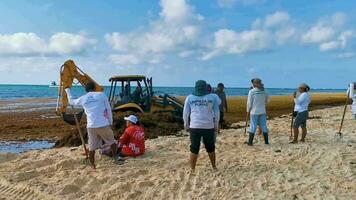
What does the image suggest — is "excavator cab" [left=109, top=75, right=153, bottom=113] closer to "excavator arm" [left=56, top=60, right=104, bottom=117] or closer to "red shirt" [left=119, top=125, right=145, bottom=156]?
"excavator arm" [left=56, top=60, right=104, bottom=117]

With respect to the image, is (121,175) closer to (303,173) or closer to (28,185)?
(28,185)

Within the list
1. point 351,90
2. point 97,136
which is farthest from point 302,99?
point 97,136

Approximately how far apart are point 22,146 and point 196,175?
8820 mm

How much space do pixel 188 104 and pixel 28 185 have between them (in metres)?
3.20

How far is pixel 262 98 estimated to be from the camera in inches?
444

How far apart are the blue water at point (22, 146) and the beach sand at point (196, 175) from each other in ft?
10.2

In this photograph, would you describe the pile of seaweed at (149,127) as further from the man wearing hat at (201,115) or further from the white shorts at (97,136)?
the man wearing hat at (201,115)

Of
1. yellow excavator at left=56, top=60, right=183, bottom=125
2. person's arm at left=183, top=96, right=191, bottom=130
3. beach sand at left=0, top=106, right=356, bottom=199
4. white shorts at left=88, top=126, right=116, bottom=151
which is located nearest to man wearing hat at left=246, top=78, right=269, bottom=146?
beach sand at left=0, top=106, right=356, bottom=199

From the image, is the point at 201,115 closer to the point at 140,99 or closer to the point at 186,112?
the point at 186,112

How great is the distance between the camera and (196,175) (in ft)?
26.8

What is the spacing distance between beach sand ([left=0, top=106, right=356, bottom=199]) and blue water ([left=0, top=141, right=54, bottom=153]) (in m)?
3.11

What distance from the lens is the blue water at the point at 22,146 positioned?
14.4 meters

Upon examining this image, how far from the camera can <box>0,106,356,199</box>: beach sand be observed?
732cm

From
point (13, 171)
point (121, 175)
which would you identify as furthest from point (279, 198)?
point (13, 171)
